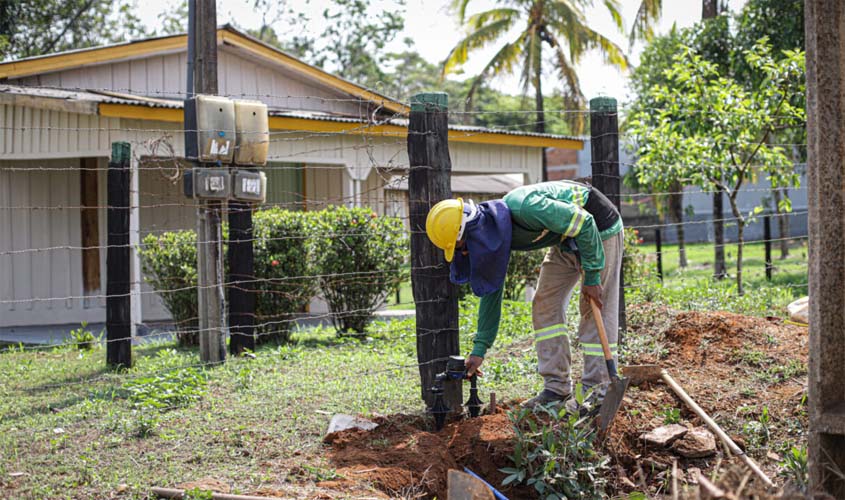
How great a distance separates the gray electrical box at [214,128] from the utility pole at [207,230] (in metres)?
0.59

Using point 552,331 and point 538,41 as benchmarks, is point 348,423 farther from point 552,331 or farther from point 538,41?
point 538,41

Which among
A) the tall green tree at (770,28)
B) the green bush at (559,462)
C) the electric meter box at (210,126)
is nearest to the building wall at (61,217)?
the electric meter box at (210,126)

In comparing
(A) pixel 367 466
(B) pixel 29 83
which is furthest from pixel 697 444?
(B) pixel 29 83

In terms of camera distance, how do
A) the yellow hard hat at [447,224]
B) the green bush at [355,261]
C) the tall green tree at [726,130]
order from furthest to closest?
the tall green tree at [726,130], the green bush at [355,261], the yellow hard hat at [447,224]

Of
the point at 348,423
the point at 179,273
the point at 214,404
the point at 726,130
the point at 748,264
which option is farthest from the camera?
the point at 748,264

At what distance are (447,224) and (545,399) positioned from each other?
143 cm

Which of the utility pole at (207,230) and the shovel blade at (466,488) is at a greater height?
the utility pole at (207,230)

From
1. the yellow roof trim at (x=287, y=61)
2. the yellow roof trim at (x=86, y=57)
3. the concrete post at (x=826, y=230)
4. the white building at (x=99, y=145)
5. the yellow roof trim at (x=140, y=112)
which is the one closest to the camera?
the concrete post at (x=826, y=230)

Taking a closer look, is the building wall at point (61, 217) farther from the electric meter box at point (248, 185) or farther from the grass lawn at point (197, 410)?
the electric meter box at point (248, 185)

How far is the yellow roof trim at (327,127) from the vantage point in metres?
10.2

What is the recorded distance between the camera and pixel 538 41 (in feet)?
77.4

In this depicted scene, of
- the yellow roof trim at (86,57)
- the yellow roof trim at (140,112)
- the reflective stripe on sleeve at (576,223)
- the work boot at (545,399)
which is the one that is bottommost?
the work boot at (545,399)

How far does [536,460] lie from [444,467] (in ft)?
1.66

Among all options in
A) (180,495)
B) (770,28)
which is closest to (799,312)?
(180,495)
